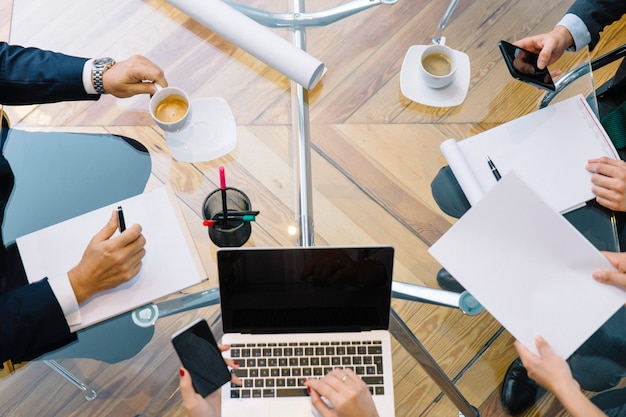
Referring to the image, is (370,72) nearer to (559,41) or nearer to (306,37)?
(306,37)

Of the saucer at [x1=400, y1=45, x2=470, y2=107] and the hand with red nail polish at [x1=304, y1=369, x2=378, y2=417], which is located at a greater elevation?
the saucer at [x1=400, y1=45, x2=470, y2=107]

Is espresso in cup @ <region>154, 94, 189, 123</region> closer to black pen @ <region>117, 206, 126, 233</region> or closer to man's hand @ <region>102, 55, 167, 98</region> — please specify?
man's hand @ <region>102, 55, 167, 98</region>

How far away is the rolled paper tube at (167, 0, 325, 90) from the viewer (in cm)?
132

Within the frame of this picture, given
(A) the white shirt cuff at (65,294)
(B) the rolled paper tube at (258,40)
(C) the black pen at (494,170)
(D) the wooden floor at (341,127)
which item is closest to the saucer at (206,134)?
(D) the wooden floor at (341,127)

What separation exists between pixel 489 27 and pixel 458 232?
64cm

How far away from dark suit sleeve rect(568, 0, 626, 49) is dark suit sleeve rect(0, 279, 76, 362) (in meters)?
1.40

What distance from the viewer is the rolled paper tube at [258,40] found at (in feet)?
4.34

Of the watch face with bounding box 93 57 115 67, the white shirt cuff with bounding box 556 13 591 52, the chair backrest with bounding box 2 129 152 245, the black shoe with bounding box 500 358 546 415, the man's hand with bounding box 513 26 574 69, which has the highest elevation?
the white shirt cuff with bounding box 556 13 591 52

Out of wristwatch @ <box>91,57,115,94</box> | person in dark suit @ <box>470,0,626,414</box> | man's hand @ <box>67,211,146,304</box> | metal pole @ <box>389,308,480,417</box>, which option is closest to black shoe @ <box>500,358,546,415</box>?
person in dark suit @ <box>470,0,626,414</box>

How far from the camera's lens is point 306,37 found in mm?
1478

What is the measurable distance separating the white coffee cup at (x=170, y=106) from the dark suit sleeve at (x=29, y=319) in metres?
0.43

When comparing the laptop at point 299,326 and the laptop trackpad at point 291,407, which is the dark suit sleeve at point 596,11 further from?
the laptop trackpad at point 291,407

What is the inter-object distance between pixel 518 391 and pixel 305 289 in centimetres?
71

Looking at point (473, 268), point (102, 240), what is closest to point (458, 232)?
point (473, 268)
